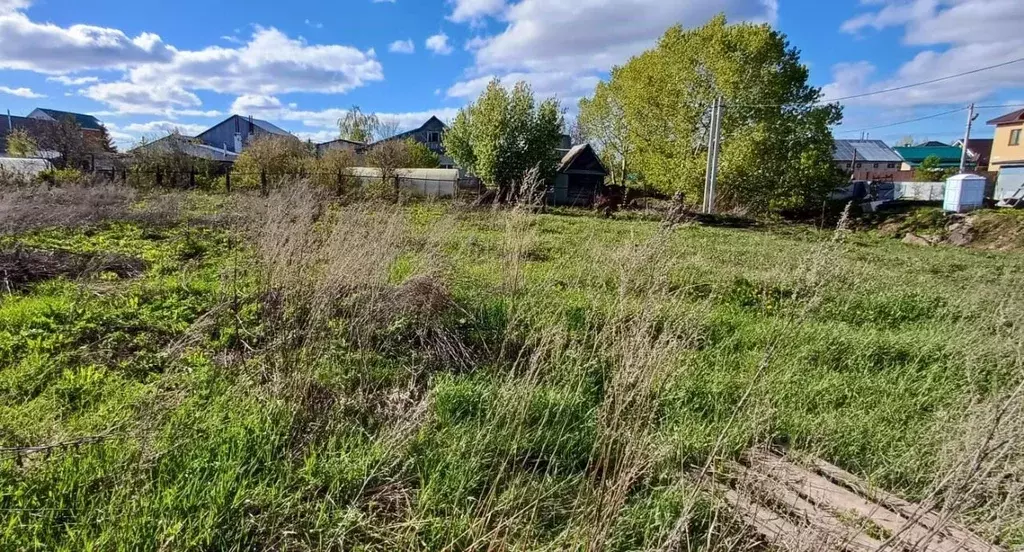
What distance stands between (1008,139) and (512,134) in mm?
36101

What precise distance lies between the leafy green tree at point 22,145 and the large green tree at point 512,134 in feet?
65.4

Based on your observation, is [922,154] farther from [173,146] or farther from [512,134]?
[173,146]

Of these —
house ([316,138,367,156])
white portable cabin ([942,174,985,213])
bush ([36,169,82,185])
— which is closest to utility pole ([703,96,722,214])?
white portable cabin ([942,174,985,213])

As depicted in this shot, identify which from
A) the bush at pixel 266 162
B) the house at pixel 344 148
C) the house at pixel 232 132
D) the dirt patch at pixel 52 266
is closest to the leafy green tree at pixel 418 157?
the house at pixel 344 148

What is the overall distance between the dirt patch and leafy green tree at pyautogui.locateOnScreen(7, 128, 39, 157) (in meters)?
23.2

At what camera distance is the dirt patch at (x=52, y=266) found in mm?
5039

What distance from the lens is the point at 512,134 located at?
22.7 metres

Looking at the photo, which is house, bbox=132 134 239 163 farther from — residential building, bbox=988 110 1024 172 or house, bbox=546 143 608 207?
residential building, bbox=988 110 1024 172

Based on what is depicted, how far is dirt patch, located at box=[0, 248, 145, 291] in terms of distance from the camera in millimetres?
5039

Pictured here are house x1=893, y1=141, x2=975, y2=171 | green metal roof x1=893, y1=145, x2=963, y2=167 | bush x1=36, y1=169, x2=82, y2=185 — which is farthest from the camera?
green metal roof x1=893, y1=145, x2=963, y2=167

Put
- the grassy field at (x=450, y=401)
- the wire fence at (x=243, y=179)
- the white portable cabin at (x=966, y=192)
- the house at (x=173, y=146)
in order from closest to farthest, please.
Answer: the grassy field at (x=450, y=401)
the wire fence at (x=243, y=179)
the white portable cabin at (x=966, y=192)
the house at (x=173, y=146)

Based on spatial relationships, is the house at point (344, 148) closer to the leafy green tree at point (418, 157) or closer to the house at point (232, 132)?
the leafy green tree at point (418, 157)

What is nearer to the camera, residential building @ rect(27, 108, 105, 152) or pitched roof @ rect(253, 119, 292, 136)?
residential building @ rect(27, 108, 105, 152)

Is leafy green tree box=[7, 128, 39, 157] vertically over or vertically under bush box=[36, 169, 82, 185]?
over
